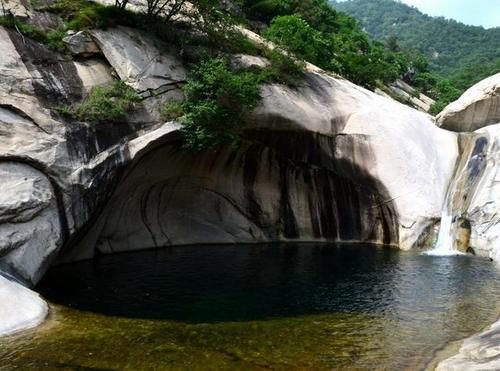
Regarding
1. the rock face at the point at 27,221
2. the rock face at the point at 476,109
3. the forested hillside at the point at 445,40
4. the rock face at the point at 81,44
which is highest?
the forested hillside at the point at 445,40

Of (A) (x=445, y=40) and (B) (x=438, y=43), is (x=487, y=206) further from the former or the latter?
(A) (x=445, y=40)

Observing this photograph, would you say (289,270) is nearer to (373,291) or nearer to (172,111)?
(373,291)

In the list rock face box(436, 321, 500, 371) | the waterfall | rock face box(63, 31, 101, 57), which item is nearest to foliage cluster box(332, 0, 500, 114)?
the waterfall

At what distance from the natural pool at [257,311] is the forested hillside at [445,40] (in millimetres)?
58944

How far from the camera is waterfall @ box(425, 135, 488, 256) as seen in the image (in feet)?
80.0

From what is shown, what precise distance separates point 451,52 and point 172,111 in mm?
107662

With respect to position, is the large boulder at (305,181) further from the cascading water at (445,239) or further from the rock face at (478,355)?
the rock face at (478,355)

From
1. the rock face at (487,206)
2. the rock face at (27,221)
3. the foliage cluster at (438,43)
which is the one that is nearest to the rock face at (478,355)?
the rock face at (487,206)

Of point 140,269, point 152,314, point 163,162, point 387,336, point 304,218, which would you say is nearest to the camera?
point 387,336

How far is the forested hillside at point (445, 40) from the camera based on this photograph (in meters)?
83.8

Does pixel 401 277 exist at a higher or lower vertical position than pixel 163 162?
lower

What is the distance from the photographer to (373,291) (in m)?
17.1

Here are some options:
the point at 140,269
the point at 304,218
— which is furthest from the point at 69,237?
the point at 304,218

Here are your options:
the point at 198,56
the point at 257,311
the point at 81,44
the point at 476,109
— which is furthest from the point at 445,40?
the point at 257,311
